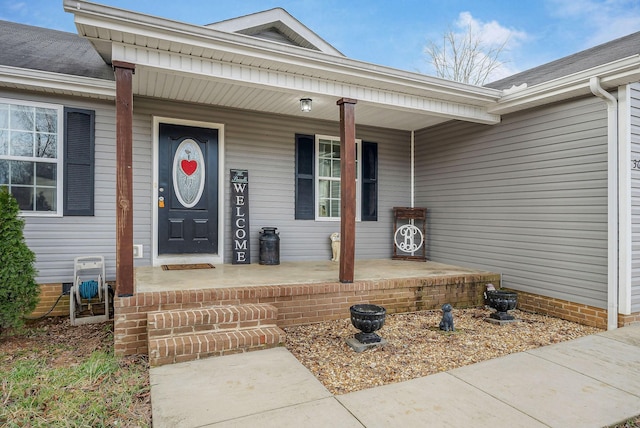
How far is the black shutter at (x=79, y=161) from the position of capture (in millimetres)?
4523

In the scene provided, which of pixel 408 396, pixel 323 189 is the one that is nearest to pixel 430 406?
pixel 408 396

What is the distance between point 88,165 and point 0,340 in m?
2.06

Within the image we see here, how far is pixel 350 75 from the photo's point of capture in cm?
414

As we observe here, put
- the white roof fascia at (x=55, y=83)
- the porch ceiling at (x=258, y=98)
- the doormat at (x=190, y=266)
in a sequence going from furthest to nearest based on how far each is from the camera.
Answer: the doormat at (x=190, y=266) < the porch ceiling at (x=258, y=98) < the white roof fascia at (x=55, y=83)

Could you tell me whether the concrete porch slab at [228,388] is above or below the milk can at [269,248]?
below

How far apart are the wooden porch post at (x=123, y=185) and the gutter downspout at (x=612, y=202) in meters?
4.55

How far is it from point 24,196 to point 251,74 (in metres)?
2.99

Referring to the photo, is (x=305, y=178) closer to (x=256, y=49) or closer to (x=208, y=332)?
(x=256, y=49)

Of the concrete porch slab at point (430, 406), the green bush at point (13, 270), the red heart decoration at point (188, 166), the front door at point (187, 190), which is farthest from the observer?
the red heart decoration at point (188, 166)

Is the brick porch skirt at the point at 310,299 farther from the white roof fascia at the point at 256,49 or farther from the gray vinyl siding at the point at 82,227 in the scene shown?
the white roof fascia at the point at 256,49

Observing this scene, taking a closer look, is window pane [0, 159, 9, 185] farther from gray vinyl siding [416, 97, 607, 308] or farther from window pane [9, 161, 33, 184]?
gray vinyl siding [416, 97, 607, 308]

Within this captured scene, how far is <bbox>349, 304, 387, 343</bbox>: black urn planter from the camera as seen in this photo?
3.34 m

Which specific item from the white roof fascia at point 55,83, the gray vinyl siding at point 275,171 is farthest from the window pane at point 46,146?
the gray vinyl siding at point 275,171

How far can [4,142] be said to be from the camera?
4.29 metres
